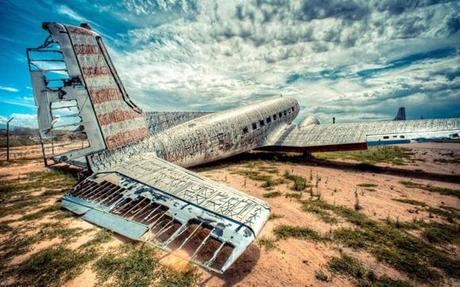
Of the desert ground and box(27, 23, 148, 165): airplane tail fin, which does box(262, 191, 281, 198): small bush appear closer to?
the desert ground

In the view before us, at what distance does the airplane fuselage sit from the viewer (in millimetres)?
10586

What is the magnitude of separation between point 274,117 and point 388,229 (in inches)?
537

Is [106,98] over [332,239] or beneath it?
over

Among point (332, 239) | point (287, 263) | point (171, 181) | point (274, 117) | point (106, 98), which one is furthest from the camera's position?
point (274, 117)

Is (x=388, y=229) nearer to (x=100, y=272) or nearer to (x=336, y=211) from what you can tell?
(x=336, y=211)

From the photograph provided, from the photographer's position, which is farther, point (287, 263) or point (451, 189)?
point (451, 189)

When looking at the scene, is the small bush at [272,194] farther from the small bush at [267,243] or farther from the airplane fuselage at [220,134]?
the airplane fuselage at [220,134]

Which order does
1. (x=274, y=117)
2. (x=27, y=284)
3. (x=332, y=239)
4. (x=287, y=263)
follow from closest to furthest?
(x=27, y=284) < (x=287, y=263) < (x=332, y=239) < (x=274, y=117)

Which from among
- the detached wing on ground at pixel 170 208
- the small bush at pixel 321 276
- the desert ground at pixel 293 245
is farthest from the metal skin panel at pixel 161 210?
the small bush at pixel 321 276

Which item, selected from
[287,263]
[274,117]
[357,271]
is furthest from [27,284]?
[274,117]

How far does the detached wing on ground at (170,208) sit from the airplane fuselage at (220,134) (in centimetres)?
316

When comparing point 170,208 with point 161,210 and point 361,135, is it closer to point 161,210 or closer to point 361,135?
point 161,210

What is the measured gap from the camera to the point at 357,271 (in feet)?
16.3

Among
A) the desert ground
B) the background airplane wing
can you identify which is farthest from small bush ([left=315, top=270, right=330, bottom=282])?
the background airplane wing
